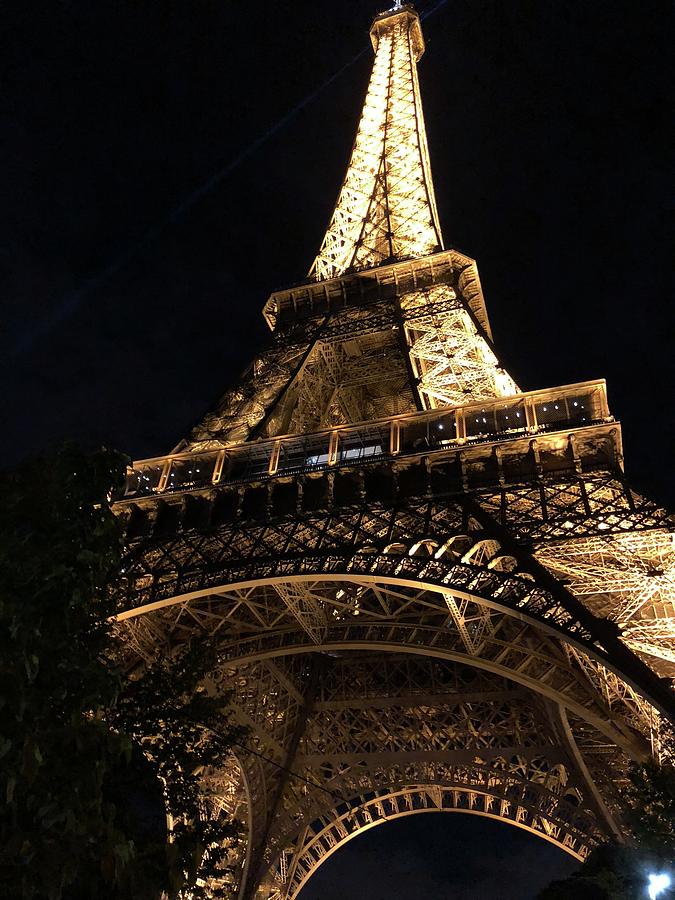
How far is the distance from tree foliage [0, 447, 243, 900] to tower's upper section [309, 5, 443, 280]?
2333 centimetres

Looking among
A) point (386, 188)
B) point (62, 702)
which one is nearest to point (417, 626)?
point (62, 702)

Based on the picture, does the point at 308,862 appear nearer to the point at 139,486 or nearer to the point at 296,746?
the point at 296,746

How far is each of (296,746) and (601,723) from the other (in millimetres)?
11445

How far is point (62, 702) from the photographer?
668 centimetres

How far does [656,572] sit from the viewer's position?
12.5 meters

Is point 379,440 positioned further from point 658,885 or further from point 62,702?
point 62,702

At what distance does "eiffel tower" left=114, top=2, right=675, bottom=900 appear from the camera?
44.1 feet

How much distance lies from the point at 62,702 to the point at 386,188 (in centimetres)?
3234

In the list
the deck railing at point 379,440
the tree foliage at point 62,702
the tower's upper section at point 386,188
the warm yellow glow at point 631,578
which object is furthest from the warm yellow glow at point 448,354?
the tree foliage at point 62,702

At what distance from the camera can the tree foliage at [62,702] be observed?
18.2ft

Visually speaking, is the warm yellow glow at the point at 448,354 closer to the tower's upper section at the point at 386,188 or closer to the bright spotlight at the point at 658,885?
the tower's upper section at the point at 386,188

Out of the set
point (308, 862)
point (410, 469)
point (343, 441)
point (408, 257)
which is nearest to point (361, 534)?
point (410, 469)

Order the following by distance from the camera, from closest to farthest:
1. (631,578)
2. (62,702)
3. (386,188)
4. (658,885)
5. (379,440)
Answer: (62,702) → (658,885) → (631,578) → (379,440) → (386,188)

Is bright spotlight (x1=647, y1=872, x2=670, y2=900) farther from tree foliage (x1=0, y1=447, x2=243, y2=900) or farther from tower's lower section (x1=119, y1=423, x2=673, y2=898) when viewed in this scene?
tree foliage (x1=0, y1=447, x2=243, y2=900)
